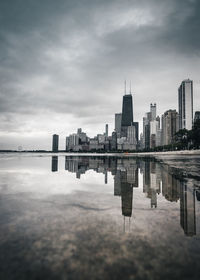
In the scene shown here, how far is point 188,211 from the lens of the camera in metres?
6.90

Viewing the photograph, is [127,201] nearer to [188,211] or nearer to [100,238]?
[188,211]

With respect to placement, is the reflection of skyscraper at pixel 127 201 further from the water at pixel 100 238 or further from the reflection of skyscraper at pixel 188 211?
the reflection of skyscraper at pixel 188 211

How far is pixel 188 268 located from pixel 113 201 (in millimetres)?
5056

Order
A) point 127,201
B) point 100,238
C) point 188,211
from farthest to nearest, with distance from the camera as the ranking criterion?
point 127,201
point 188,211
point 100,238

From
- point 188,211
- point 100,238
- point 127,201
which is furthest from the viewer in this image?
point 127,201

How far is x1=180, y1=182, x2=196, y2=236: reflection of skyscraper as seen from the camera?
5439mm

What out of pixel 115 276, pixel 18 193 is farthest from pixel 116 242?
pixel 18 193

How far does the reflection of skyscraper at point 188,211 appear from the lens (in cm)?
544

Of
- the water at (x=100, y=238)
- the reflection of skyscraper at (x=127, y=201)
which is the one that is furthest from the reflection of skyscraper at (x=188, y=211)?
the reflection of skyscraper at (x=127, y=201)

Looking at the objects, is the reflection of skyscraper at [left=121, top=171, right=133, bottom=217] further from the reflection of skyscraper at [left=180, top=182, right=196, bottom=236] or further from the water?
the reflection of skyscraper at [left=180, top=182, right=196, bottom=236]

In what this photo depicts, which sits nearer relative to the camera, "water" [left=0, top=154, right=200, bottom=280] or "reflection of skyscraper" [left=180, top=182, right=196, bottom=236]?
"water" [left=0, top=154, right=200, bottom=280]

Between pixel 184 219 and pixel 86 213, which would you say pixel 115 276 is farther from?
pixel 184 219

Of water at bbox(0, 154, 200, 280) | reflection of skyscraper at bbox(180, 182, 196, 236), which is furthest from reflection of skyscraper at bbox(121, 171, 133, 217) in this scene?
reflection of skyscraper at bbox(180, 182, 196, 236)

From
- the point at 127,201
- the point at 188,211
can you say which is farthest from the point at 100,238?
the point at 188,211
